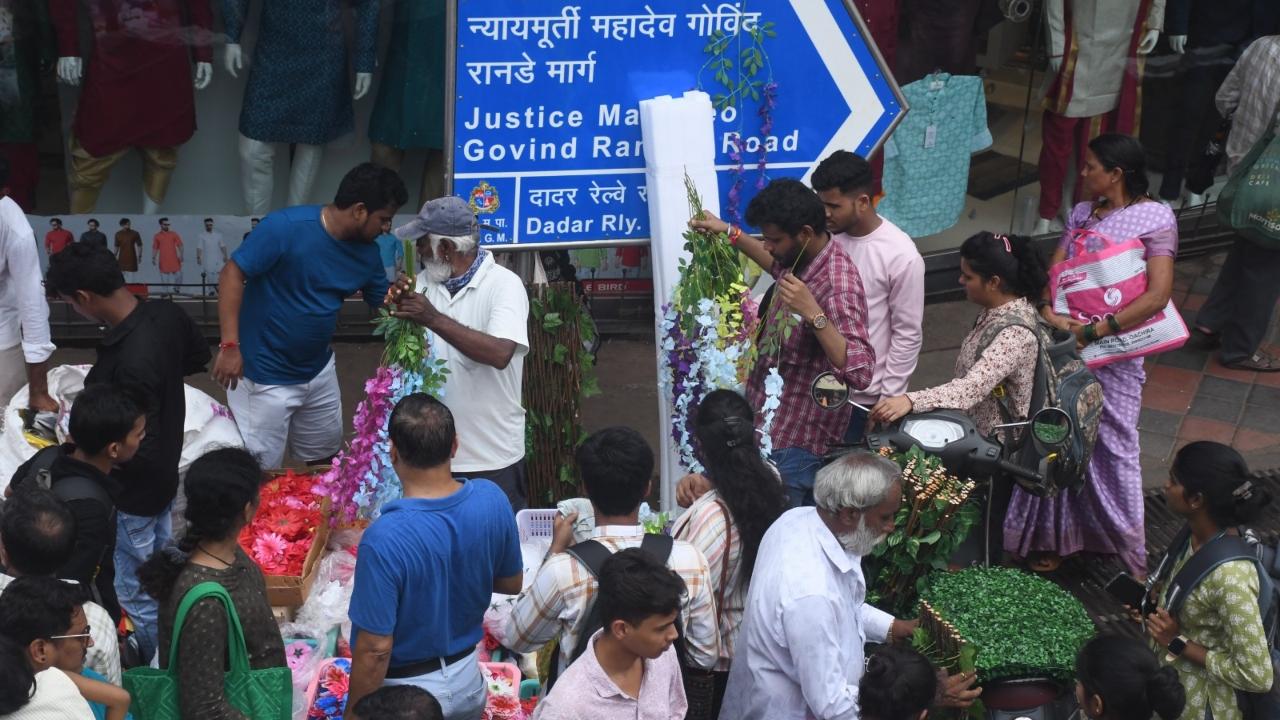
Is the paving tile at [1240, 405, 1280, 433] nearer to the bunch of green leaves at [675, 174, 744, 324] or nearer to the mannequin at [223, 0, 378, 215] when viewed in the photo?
the bunch of green leaves at [675, 174, 744, 324]

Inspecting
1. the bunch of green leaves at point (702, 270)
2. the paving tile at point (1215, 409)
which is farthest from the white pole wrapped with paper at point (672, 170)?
the paving tile at point (1215, 409)

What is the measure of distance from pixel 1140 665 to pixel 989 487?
1441 millimetres

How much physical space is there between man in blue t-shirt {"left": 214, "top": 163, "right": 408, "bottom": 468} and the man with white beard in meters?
2.27

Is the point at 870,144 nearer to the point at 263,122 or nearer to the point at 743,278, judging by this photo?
the point at 743,278

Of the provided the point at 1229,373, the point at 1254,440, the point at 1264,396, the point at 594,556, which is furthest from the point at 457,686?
the point at 1229,373

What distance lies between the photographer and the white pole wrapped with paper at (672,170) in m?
4.87

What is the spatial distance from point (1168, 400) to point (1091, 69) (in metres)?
1.98

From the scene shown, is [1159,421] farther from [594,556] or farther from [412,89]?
[594,556]

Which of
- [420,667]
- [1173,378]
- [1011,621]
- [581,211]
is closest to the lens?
[420,667]

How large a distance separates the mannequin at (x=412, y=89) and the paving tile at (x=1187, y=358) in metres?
4.11

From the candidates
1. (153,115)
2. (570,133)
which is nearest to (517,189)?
(570,133)

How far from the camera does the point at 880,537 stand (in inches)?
150

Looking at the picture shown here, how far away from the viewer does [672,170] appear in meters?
4.91

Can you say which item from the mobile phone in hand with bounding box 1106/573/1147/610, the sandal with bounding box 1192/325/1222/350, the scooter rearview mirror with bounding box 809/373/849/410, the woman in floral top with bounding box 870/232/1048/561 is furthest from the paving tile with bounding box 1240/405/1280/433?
the scooter rearview mirror with bounding box 809/373/849/410
